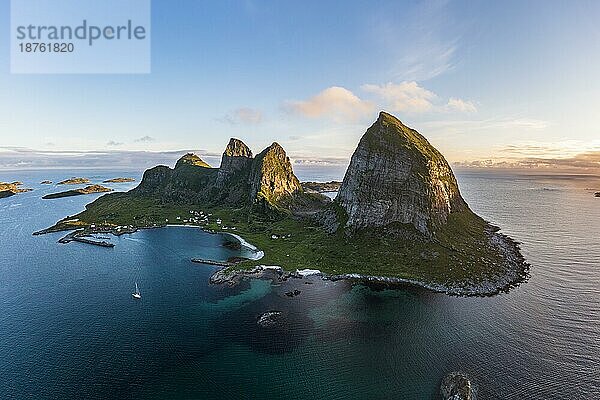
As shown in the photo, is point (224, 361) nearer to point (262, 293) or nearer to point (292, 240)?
point (262, 293)

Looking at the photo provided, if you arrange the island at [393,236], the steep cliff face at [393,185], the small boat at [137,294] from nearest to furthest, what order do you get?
the small boat at [137,294] → the island at [393,236] → the steep cliff face at [393,185]

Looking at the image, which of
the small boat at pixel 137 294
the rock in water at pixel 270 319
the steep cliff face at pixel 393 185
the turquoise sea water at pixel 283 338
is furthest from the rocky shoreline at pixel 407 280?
the steep cliff face at pixel 393 185

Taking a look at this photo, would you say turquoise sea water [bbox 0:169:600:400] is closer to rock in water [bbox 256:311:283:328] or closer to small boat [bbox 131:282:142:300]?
small boat [bbox 131:282:142:300]

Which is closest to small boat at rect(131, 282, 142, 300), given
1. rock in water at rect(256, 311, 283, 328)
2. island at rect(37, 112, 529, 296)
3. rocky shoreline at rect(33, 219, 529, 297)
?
rocky shoreline at rect(33, 219, 529, 297)

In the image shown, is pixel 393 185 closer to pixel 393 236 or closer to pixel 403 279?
pixel 393 236

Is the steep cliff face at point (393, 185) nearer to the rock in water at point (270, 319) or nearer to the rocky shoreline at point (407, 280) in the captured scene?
the rocky shoreline at point (407, 280)

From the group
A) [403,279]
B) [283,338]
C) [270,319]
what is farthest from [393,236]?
[283,338]

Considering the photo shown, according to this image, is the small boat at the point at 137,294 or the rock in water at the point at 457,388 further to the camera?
the small boat at the point at 137,294

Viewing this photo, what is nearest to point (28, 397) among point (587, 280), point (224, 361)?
point (224, 361)
